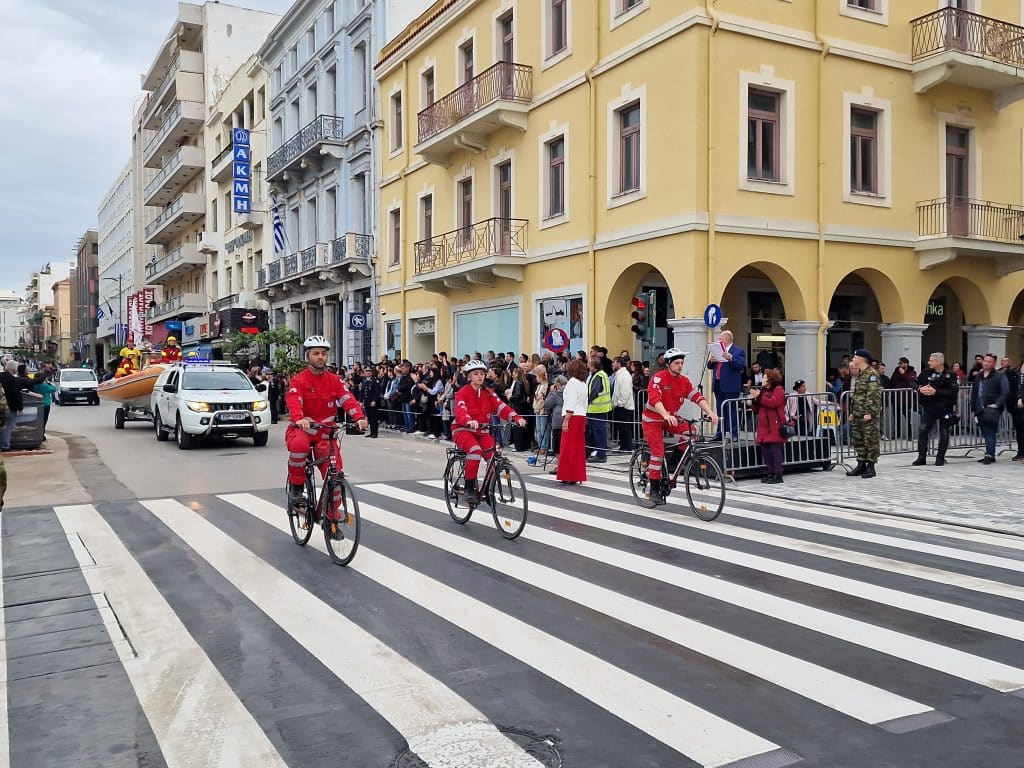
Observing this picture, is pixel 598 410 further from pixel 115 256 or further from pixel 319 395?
pixel 115 256

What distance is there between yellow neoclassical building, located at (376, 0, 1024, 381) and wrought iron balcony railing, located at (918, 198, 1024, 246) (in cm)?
5

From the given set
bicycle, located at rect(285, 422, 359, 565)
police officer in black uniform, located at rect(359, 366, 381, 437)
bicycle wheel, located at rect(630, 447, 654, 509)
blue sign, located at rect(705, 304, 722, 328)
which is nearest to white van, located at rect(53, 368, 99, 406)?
police officer in black uniform, located at rect(359, 366, 381, 437)

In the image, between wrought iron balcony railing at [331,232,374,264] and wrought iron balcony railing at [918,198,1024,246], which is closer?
wrought iron balcony railing at [918,198,1024,246]

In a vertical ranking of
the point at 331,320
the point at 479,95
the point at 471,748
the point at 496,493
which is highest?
the point at 479,95

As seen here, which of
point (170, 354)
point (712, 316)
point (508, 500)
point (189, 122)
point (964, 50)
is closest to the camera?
point (508, 500)

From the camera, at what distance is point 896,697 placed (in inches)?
180

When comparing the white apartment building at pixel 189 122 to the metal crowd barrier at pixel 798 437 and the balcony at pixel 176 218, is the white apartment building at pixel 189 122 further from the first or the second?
the metal crowd barrier at pixel 798 437

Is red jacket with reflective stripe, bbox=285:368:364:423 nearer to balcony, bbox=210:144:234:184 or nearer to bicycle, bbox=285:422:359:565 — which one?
bicycle, bbox=285:422:359:565

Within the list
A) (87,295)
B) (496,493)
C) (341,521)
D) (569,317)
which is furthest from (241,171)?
(87,295)

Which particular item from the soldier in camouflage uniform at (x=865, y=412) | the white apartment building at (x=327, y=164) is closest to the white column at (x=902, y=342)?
the soldier in camouflage uniform at (x=865, y=412)

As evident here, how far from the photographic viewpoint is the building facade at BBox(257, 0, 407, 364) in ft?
105

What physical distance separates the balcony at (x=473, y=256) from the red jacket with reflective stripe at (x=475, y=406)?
1344 cm

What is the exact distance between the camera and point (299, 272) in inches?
1436

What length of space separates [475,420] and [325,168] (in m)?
28.5
